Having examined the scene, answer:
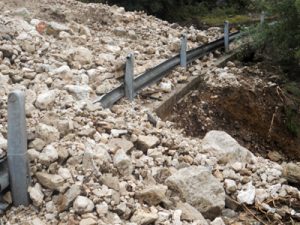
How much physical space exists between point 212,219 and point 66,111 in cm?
192

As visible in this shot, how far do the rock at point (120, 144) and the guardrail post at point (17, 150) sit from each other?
1.18 meters

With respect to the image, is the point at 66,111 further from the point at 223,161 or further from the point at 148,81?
the point at 148,81

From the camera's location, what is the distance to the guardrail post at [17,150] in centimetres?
345

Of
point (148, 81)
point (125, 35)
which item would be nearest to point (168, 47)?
point (125, 35)

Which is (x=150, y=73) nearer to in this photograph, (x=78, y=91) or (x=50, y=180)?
(x=78, y=91)

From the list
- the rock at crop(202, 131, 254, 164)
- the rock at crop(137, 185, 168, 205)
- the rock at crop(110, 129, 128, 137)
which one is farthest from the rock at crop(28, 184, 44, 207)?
the rock at crop(202, 131, 254, 164)

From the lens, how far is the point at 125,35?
392 inches

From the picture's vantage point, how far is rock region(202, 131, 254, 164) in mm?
5348

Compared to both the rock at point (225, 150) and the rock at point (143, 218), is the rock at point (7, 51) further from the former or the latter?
the rock at point (143, 218)

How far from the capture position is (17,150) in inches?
139

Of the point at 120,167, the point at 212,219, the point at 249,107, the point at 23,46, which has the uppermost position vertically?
the point at 23,46

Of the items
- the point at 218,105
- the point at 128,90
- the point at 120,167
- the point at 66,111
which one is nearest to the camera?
the point at 120,167

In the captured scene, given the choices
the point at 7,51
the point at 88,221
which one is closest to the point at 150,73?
the point at 7,51

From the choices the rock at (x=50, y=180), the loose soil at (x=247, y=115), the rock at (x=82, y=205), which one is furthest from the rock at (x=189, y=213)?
the loose soil at (x=247, y=115)
